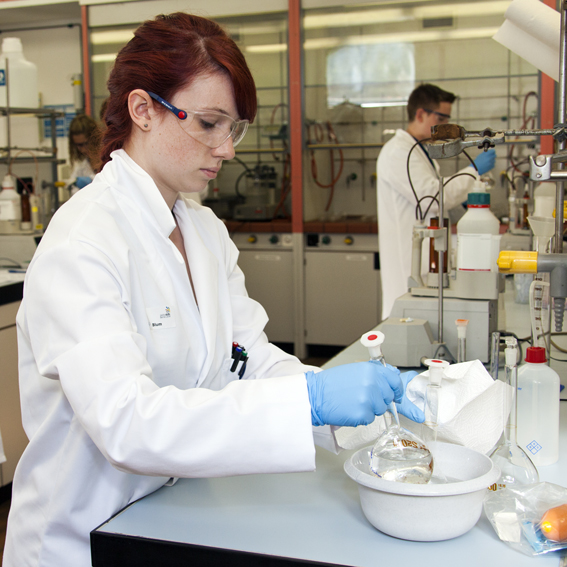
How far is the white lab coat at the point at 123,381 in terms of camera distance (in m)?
0.78

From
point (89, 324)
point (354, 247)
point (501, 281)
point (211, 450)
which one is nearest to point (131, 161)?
point (89, 324)

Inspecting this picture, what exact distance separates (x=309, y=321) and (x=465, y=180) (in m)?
1.53

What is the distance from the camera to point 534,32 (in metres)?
1.46

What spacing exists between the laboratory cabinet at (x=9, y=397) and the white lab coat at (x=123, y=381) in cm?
145

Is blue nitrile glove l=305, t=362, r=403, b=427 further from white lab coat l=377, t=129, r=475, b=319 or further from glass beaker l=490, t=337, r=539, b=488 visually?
white lab coat l=377, t=129, r=475, b=319

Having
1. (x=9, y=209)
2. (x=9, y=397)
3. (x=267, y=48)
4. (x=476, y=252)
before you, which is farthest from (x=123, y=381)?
(x=267, y=48)

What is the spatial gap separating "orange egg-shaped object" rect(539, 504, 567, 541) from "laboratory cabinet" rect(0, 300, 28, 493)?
2.08 metres

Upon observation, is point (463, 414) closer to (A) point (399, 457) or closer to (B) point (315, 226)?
(A) point (399, 457)

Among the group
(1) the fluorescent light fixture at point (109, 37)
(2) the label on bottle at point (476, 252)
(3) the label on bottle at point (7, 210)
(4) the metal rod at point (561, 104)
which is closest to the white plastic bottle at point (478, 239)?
(2) the label on bottle at point (476, 252)

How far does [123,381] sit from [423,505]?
396mm

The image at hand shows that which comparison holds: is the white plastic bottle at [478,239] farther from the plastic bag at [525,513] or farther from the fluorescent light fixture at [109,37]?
the fluorescent light fixture at [109,37]

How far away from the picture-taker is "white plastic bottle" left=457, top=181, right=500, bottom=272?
4.80 feet

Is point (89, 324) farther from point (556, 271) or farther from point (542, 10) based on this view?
point (542, 10)

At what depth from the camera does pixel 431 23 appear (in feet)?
13.0
